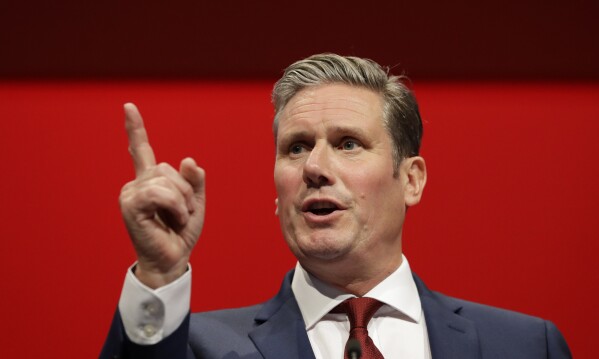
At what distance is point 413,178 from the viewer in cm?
212

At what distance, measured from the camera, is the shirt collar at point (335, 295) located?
189cm

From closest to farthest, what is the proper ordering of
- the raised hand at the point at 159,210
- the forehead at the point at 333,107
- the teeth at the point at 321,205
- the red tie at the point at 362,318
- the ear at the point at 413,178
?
the raised hand at the point at 159,210 < the red tie at the point at 362,318 < the teeth at the point at 321,205 < the forehead at the point at 333,107 < the ear at the point at 413,178

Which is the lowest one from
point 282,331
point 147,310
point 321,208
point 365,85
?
point 282,331

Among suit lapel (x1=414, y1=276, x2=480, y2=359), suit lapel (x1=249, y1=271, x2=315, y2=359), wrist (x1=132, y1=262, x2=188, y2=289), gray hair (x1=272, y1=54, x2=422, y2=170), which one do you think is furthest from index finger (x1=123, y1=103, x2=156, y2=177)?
suit lapel (x1=414, y1=276, x2=480, y2=359)

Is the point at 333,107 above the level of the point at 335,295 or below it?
above

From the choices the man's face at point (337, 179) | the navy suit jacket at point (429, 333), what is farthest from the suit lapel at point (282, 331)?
the man's face at point (337, 179)

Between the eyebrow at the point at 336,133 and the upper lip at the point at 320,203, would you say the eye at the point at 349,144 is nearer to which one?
the eyebrow at the point at 336,133

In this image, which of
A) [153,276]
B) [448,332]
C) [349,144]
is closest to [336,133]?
[349,144]

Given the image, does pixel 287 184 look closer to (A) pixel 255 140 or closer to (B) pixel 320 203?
(B) pixel 320 203

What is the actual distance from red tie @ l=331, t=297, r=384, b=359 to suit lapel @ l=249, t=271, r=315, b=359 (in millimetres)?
89

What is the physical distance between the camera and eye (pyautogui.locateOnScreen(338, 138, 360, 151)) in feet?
6.44

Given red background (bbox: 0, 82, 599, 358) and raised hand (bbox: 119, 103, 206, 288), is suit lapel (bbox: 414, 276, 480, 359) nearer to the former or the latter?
red background (bbox: 0, 82, 599, 358)

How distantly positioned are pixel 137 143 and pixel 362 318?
64 centimetres

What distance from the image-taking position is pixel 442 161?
2.46m
